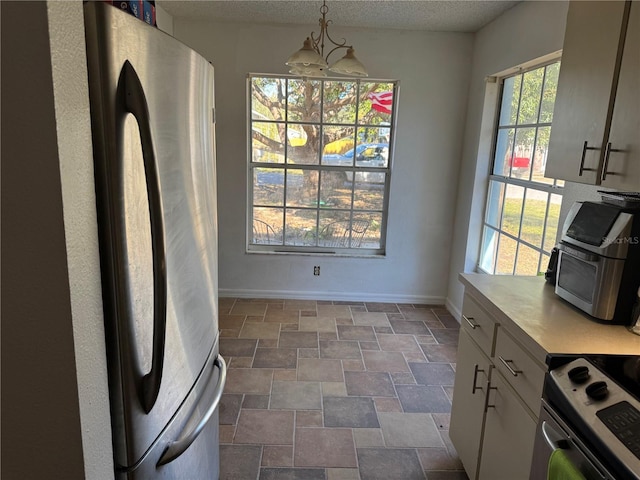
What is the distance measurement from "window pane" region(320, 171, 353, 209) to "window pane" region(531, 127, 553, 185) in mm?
1694

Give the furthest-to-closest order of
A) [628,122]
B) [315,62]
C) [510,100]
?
[510,100] → [315,62] → [628,122]

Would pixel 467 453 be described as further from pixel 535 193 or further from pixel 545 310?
pixel 535 193

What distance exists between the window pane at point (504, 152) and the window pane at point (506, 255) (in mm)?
520

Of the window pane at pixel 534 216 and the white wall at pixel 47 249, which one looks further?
the window pane at pixel 534 216

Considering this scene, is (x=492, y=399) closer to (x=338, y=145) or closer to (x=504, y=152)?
(x=504, y=152)

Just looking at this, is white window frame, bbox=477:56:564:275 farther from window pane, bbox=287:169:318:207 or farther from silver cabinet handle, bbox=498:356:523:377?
window pane, bbox=287:169:318:207

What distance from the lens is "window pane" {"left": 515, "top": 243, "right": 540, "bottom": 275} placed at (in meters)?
2.80

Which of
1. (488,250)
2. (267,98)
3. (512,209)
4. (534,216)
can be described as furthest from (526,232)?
(267,98)

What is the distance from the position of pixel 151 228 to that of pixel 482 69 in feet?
11.2

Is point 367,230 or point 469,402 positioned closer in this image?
point 469,402

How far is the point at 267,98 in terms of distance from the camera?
3.90 meters

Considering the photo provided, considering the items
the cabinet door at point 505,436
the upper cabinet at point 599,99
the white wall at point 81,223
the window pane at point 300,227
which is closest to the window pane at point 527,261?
the upper cabinet at point 599,99

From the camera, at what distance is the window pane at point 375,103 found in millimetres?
3885

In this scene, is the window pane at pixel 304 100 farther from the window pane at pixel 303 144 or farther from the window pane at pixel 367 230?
the window pane at pixel 367 230
